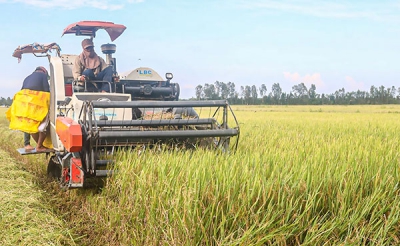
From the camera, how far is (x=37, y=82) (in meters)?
6.78

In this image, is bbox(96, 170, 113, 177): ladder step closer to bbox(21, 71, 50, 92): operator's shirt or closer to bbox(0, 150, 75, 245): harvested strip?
bbox(0, 150, 75, 245): harvested strip

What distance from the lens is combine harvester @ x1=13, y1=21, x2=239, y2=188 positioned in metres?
4.65

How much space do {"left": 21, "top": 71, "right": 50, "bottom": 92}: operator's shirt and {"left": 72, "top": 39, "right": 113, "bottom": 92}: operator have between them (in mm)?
541

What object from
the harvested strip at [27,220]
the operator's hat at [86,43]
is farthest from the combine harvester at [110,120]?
the harvested strip at [27,220]

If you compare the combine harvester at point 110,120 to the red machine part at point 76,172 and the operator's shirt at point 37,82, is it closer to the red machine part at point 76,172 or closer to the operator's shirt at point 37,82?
the red machine part at point 76,172

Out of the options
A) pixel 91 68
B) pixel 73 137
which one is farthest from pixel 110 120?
pixel 91 68

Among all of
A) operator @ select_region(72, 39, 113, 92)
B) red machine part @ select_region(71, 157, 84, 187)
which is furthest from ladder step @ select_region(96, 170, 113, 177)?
operator @ select_region(72, 39, 113, 92)

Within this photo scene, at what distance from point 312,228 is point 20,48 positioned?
627cm

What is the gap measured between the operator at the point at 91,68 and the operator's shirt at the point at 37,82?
54 cm

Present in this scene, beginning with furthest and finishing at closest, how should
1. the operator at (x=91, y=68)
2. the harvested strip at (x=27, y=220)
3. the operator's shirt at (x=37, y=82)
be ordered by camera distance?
the operator's shirt at (x=37, y=82)
the operator at (x=91, y=68)
the harvested strip at (x=27, y=220)

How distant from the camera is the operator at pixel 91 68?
6.58 m

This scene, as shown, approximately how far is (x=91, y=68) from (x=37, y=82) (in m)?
0.88

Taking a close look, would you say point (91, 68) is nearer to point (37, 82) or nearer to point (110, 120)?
point (37, 82)

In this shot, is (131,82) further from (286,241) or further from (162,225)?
(286,241)
